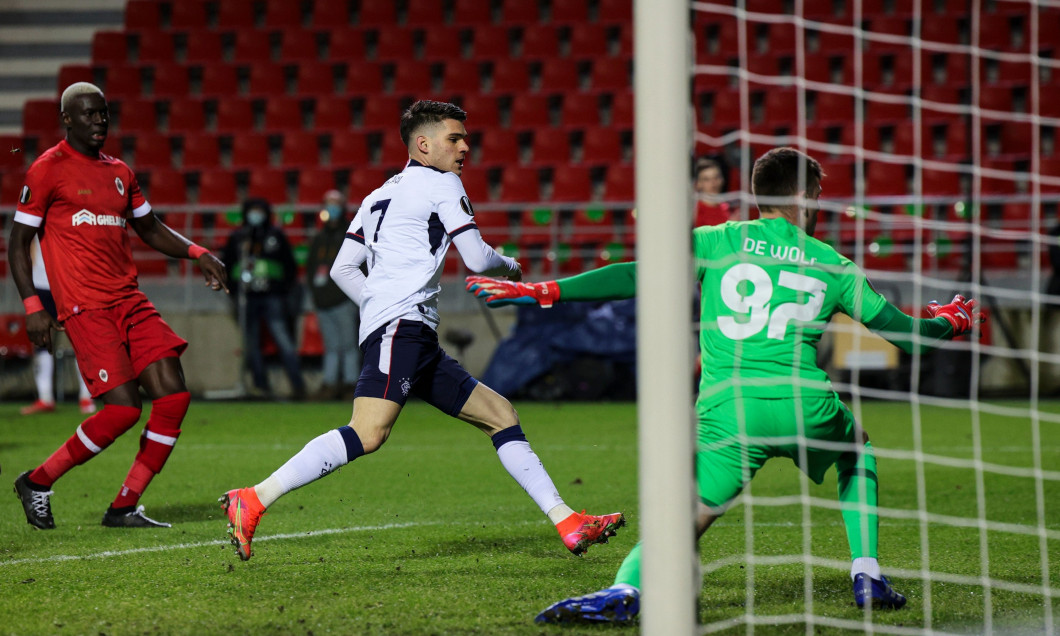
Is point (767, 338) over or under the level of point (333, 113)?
under

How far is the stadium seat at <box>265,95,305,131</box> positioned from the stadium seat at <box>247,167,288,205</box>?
3.63 feet

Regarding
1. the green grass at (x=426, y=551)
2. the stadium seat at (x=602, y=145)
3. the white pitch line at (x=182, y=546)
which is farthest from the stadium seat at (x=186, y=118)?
the white pitch line at (x=182, y=546)

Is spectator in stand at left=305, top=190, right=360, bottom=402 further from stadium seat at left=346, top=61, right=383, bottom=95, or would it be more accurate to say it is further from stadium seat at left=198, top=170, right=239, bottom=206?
stadium seat at left=346, top=61, right=383, bottom=95

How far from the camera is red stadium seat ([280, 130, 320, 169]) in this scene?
16656 mm

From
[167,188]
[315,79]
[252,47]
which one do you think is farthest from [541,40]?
[167,188]

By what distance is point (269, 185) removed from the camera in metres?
16.2

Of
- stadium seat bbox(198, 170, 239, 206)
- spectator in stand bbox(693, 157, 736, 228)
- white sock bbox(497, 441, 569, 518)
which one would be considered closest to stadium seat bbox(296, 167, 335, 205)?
stadium seat bbox(198, 170, 239, 206)

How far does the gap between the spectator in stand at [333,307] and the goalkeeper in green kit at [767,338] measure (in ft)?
30.0

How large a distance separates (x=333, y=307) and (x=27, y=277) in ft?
24.0

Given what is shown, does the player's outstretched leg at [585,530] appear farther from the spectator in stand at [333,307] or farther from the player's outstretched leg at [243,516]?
the spectator in stand at [333,307]

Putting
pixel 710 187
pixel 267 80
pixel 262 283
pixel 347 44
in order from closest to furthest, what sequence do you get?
pixel 710 187 < pixel 262 283 < pixel 267 80 < pixel 347 44

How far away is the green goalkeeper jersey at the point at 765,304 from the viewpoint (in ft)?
11.4

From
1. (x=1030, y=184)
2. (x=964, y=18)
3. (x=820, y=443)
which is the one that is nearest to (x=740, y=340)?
(x=820, y=443)

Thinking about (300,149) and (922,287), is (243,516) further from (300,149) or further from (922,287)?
(300,149)
